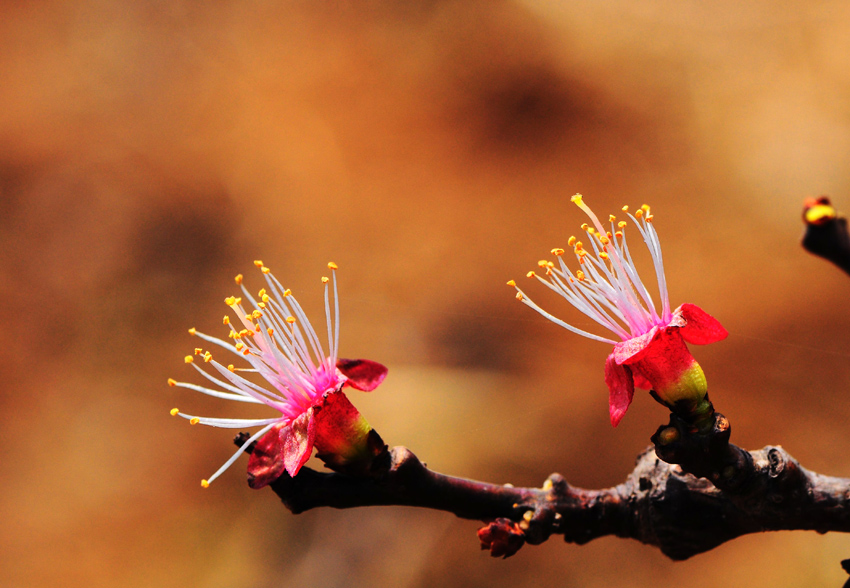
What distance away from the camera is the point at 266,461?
1.49 feet

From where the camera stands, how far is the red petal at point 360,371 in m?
0.46

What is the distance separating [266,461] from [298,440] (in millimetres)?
30

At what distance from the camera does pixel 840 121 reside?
43.8 inches

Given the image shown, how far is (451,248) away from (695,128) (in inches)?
19.2

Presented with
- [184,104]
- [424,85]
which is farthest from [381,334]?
[184,104]

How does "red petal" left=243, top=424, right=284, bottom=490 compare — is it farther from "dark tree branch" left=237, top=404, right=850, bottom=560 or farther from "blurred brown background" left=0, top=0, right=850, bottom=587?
"blurred brown background" left=0, top=0, right=850, bottom=587

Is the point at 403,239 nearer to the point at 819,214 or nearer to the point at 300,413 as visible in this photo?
the point at 300,413

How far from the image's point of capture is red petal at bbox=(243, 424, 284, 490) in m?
0.44

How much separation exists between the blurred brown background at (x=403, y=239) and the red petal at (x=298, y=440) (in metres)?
0.66

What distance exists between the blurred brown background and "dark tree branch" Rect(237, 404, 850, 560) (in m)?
0.58

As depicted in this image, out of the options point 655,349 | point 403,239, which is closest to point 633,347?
point 655,349

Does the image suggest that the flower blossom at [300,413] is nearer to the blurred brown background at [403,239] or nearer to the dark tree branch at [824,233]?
the dark tree branch at [824,233]

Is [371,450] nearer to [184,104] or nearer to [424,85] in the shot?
[424,85]

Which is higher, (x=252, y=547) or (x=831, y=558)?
(x=831, y=558)
